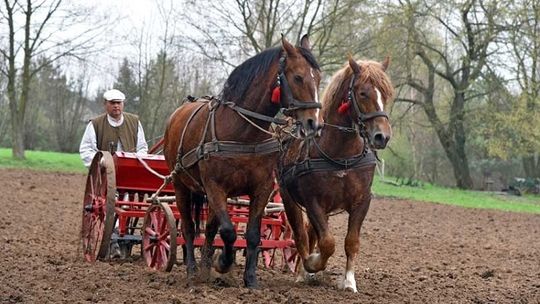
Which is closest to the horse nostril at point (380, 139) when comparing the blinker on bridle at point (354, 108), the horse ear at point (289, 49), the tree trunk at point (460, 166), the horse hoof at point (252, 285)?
the blinker on bridle at point (354, 108)

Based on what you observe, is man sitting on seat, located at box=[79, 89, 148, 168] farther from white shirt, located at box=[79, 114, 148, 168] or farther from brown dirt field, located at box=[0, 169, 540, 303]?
brown dirt field, located at box=[0, 169, 540, 303]

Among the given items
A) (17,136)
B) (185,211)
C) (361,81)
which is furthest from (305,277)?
(17,136)

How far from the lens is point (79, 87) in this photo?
49812 millimetres

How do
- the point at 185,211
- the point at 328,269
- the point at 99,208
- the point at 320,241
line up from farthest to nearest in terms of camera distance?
the point at 328,269 → the point at 99,208 → the point at 185,211 → the point at 320,241

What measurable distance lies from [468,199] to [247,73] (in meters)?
21.7

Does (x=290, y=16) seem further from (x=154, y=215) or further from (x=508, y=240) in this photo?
(x=154, y=215)

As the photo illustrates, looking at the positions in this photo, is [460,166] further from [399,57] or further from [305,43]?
[305,43]

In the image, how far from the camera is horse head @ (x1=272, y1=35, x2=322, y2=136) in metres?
5.42

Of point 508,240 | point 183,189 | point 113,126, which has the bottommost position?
point 508,240

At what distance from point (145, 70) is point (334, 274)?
2644 centimetres

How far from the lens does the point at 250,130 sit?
589 cm

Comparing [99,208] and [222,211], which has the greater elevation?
[222,211]

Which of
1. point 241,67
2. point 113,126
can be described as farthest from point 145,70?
point 241,67

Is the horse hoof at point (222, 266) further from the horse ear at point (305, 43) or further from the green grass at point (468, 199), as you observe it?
the green grass at point (468, 199)
